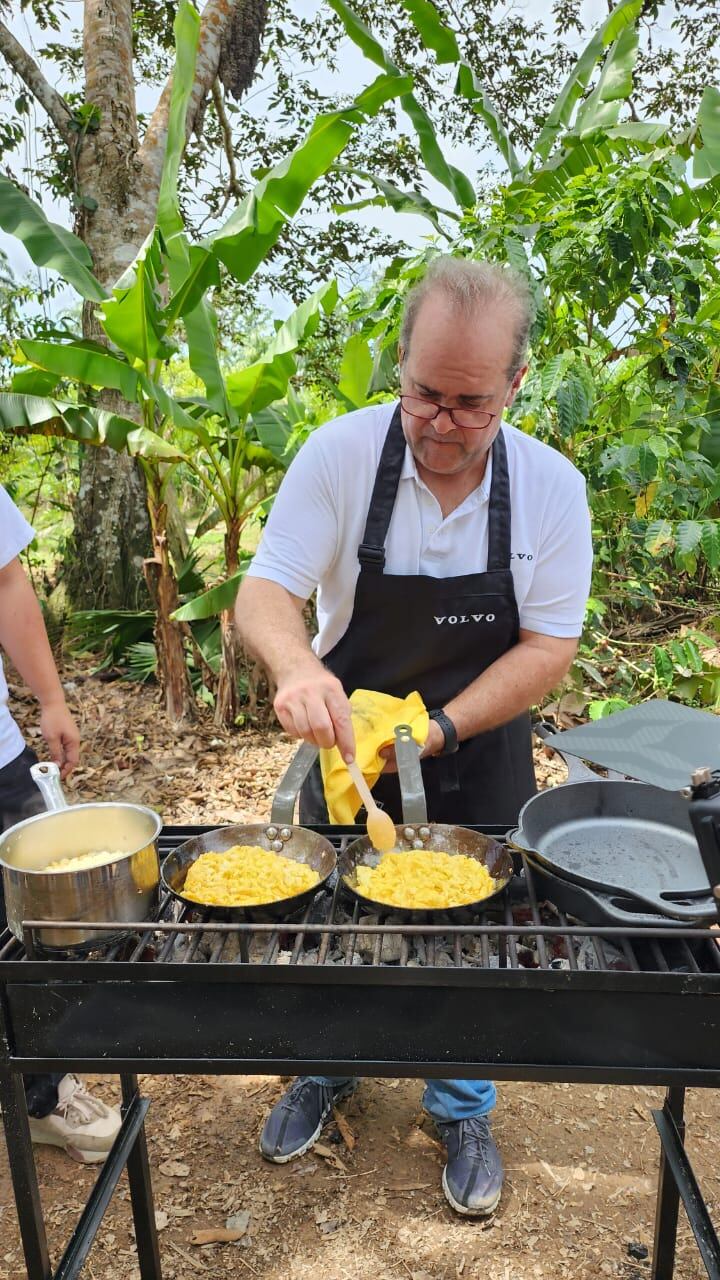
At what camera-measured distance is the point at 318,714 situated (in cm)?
166

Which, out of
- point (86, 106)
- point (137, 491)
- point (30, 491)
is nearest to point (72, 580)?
point (137, 491)

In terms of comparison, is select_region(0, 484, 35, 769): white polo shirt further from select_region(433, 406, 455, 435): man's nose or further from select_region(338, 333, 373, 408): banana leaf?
select_region(338, 333, 373, 408): banana leaf

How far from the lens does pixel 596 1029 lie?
51.5 inches

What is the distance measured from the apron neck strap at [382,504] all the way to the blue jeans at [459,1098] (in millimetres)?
1430

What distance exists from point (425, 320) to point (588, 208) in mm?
1988

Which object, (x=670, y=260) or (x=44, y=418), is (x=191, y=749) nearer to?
(x=44, y=418)

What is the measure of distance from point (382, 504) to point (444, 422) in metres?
0.28

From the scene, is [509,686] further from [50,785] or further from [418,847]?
[50,785]

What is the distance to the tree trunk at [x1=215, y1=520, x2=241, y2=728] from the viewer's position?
536cm

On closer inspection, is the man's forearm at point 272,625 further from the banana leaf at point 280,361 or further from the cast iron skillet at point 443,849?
the banana leaf at point 280,361

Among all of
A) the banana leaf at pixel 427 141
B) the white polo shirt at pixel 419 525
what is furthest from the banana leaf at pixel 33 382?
the white polo shirt at pixel 419 525

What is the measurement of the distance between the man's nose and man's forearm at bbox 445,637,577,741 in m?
0.61

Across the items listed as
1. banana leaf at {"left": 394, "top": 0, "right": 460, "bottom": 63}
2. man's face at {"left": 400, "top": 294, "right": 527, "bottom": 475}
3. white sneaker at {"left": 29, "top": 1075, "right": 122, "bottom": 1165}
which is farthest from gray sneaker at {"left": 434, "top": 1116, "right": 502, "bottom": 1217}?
banana leaf at {"left": 394, "top": 0, "right": 460, "bottom": 63}

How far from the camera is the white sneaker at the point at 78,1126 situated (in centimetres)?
240
